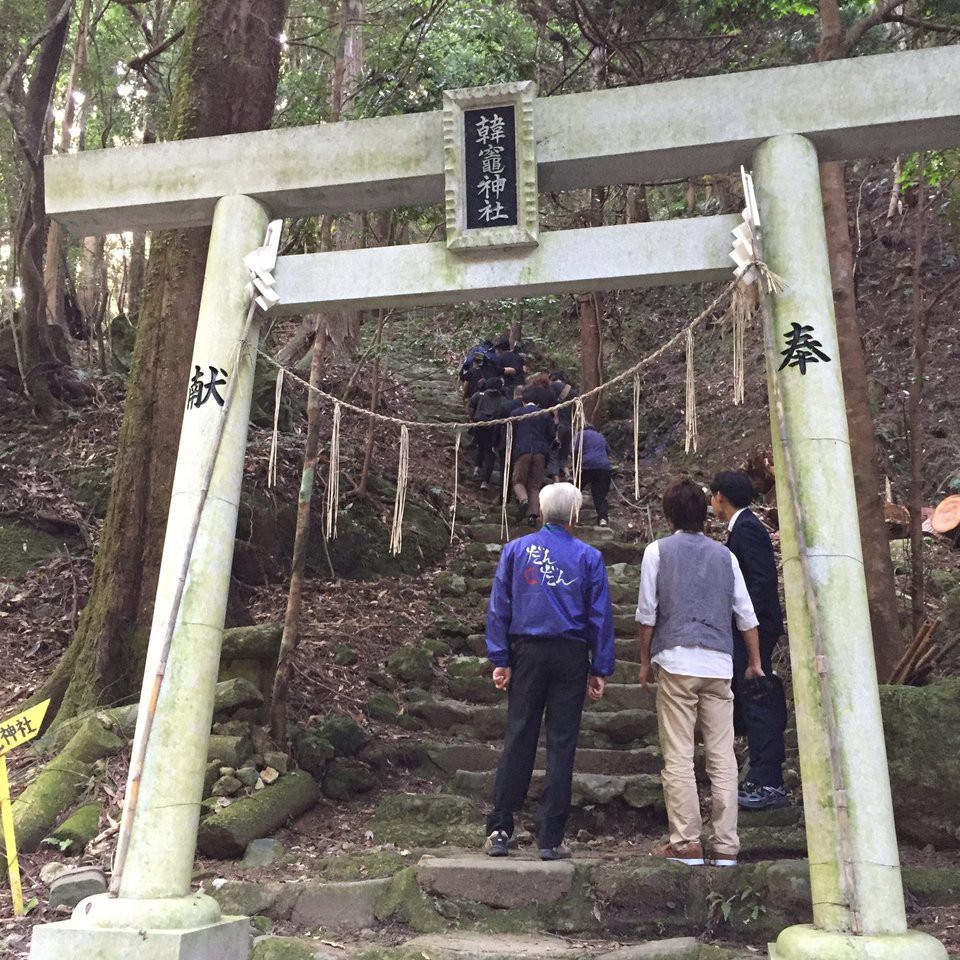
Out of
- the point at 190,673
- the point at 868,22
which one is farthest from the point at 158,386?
the point at 868,22

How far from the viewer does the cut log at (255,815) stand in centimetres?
509

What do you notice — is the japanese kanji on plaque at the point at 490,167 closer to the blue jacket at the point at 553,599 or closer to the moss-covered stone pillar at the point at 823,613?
the moss-covered stone pillar at the point at 823,613

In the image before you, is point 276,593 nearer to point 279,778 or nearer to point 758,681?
point 279,778

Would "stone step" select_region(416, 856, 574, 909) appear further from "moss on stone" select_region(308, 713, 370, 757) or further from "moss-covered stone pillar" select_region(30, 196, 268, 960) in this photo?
"moss on stone" select_region(308, 713, 370, 757)

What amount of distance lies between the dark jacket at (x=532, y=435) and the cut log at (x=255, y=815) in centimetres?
473

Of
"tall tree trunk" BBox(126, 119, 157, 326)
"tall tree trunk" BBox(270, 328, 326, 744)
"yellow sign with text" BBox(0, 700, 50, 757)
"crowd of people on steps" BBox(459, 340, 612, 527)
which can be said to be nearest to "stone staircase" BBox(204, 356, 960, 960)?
"tall tree trunk" BBox(270, 328, 326, 744)

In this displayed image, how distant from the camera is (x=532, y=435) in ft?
31.9

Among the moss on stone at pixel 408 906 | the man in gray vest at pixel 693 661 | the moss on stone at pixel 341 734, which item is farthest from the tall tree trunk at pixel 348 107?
the moss on stone at pixel 408 906

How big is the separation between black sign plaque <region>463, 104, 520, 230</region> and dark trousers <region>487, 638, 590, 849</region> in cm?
209

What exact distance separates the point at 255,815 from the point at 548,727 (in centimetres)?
178

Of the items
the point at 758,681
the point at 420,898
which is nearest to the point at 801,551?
the point at 758,681

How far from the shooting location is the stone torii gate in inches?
143

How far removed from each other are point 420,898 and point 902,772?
245 cm

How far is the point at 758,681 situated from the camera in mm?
5160
